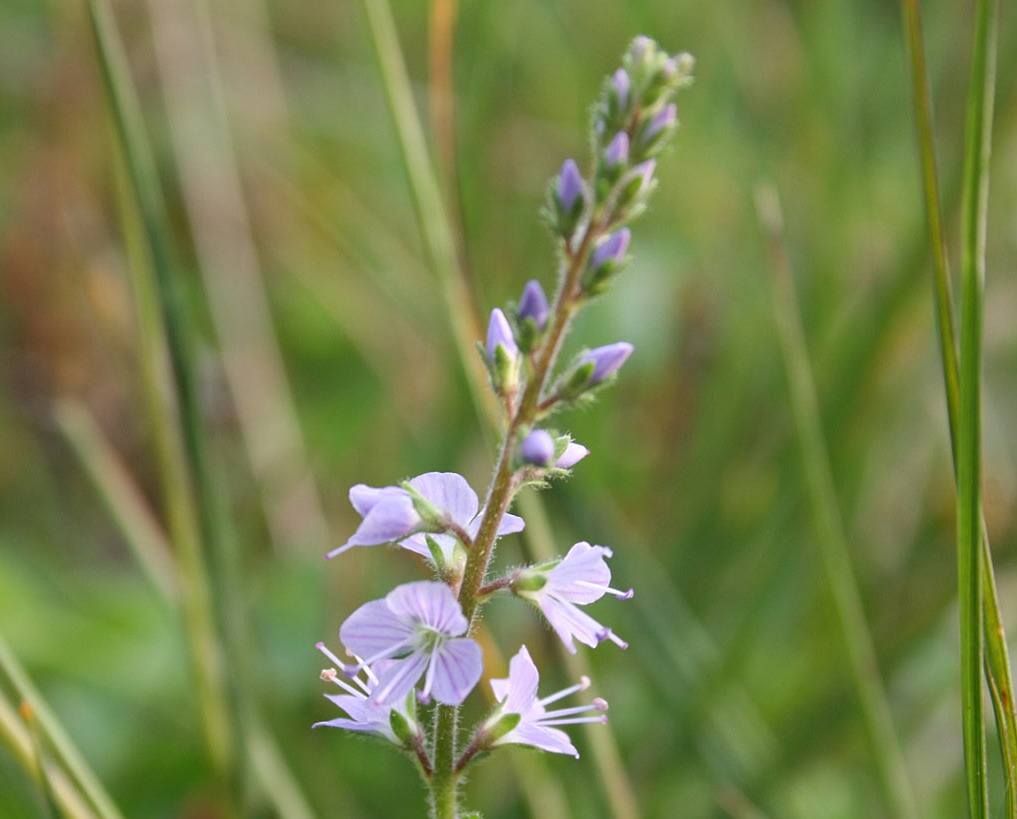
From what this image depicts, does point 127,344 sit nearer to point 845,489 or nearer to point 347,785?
point 347,785

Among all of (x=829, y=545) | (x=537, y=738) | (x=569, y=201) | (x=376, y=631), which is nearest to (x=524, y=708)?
(x=537, y=738)

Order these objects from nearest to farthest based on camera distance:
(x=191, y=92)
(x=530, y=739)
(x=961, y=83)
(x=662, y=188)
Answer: (x=530, y=739) → (x=961, y=83) → (x=662, y=188) → (x=191, y=92)

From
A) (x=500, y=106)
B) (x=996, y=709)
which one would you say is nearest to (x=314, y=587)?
(x=500, y=106)

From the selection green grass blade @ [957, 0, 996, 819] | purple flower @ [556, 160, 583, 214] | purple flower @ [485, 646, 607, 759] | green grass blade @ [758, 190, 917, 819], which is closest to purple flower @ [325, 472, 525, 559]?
purple flower @ [485, 646, 607, 759]

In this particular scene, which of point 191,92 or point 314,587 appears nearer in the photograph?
point 314,587

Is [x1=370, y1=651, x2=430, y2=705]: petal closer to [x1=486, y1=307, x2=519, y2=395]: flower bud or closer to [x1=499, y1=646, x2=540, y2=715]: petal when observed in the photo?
[x1=499, y1=646, x2=540, y2=715]: petal
